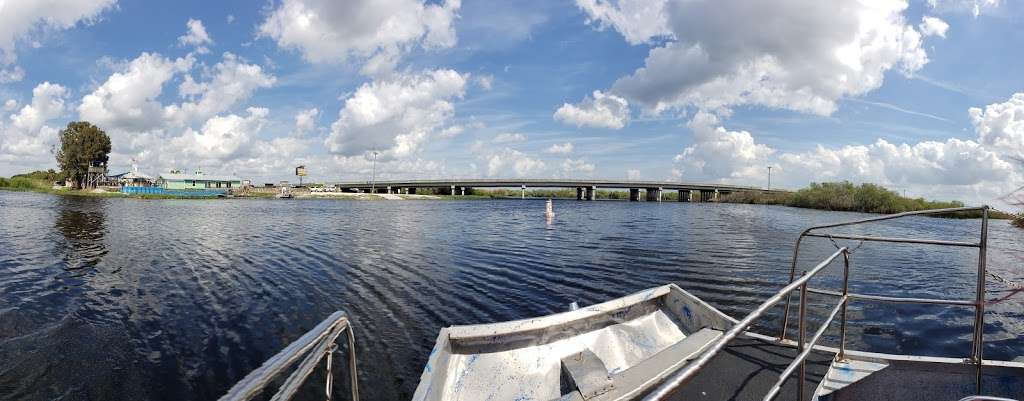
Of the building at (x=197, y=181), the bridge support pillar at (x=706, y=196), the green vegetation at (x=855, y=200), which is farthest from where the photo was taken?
the bridge support pillar at (x=706, y=196)

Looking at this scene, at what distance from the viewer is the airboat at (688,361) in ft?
14.3

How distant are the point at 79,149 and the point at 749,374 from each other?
114634 millimetres

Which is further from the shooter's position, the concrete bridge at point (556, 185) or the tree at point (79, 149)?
the concrete bridge at point (556, 185)

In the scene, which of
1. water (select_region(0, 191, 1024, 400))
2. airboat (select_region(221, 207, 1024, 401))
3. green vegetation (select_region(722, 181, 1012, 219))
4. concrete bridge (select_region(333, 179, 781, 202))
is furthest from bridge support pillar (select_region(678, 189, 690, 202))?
airboat (select_region(221, 207, 1024, 401))

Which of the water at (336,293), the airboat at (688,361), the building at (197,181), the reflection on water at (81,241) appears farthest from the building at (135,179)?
the airboat at (688,361)

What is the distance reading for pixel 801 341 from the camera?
11.3ft

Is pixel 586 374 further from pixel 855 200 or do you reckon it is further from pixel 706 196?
pixel 706 196

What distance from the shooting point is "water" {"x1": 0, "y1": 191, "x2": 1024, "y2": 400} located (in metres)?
7.05

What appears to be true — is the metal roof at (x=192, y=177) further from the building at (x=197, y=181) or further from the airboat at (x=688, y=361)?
the airboat at (x=688, y=361)

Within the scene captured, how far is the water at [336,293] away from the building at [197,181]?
86.0 metres

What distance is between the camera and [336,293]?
38.3 ft

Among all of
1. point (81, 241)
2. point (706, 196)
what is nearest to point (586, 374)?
point (81, 241)

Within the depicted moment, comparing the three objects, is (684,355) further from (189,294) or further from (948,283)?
(948,283)

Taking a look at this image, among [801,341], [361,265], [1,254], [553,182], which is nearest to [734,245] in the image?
[361,265]
